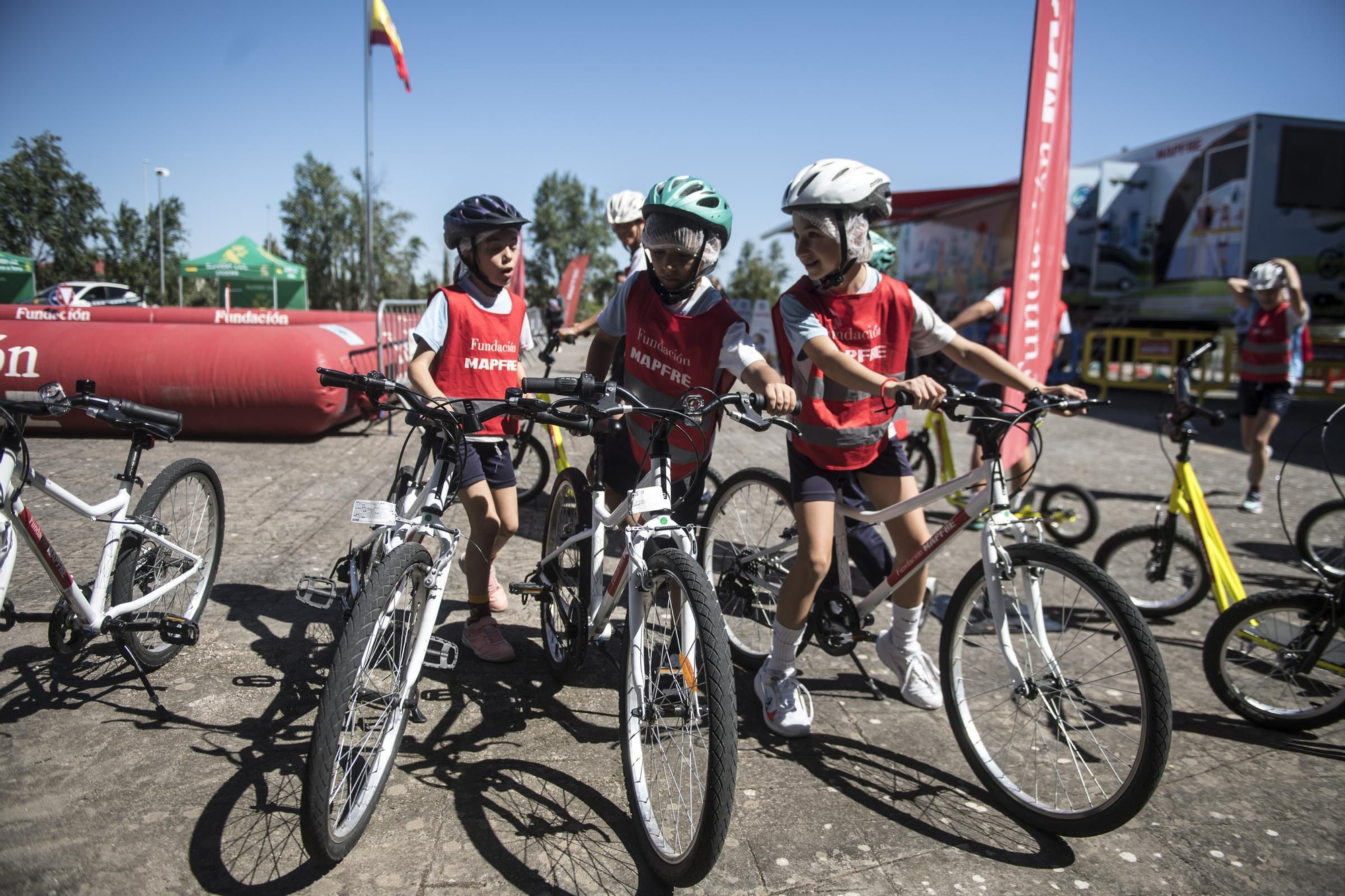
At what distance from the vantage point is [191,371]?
7.88 metres

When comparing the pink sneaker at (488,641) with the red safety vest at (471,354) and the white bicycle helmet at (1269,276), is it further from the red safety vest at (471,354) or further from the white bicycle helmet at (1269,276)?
the white bicycle helmet at (1269,276)

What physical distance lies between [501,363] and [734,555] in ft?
4.62

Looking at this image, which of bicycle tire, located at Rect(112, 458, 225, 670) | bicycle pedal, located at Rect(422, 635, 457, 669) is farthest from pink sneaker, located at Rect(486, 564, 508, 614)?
bicycle pedal, located at Rect(422, 635, 457, 669)

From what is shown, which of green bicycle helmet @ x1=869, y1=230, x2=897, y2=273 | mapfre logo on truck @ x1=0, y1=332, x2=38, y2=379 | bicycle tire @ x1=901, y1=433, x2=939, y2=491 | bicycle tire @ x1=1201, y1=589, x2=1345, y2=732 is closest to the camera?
bicycle tire @ x1=1201, y1=589, x2=1345, y2=732

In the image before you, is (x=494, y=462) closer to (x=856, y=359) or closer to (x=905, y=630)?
(x=856, y=359)

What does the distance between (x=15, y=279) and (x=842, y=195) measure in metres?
11.5

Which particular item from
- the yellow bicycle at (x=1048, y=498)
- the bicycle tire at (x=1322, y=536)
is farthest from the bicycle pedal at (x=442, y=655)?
the bicycle tire at (x=1322, y=536)

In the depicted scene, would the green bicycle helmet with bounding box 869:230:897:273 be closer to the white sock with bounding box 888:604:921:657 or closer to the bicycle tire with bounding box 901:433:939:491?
the white sock with bounding box 888:604:921:657

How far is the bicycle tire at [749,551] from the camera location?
373 cm

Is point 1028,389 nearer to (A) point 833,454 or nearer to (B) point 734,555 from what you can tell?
(A) point 833,454

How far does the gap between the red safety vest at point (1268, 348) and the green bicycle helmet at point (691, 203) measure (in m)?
5.80

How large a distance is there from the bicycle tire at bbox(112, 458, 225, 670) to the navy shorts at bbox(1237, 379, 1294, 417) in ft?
24.5

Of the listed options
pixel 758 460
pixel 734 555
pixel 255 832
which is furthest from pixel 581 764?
pixel 758 460

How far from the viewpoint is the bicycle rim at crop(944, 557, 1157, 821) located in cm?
264
